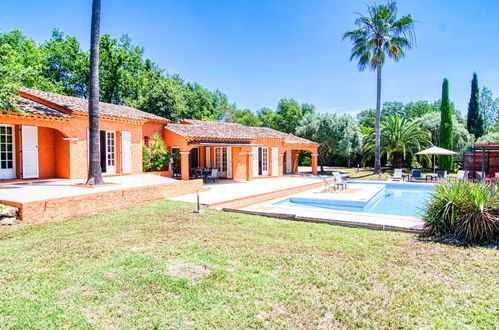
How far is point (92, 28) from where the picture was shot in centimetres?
1353

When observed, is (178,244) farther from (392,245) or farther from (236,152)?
(236,152)

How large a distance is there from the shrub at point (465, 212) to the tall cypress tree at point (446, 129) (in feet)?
87.1

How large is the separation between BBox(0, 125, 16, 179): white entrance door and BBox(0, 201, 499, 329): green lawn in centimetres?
757

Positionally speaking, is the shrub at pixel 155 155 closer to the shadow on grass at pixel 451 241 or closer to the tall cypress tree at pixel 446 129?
the shadow on grass at pixel 451 241

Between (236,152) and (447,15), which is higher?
(447,15)

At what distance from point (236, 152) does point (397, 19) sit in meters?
18.9

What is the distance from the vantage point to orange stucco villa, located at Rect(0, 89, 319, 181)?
14.3 m

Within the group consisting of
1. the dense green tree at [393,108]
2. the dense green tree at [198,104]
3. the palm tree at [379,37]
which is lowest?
the dense green tree at [198,104]

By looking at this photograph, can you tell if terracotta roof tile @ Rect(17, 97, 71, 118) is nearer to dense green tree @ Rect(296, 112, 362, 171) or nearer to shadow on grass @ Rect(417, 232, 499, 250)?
shadow on grass @ Rect(417, 232, 499, 250)

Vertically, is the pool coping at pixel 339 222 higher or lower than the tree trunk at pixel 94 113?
lower

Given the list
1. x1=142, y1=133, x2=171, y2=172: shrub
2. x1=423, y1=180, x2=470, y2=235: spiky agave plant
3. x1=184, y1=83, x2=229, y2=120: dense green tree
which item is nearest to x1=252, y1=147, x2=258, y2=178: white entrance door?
x1=142, y1=133, x2=171, y2=172: shrub

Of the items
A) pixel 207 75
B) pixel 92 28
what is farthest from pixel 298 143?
pixel 207 75

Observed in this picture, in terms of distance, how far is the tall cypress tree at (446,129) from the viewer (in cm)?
3120

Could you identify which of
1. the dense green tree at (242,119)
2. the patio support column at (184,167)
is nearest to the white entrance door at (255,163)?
the patio support column at (184,167)
